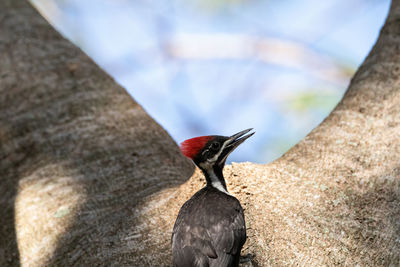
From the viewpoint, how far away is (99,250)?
2387 millimetres

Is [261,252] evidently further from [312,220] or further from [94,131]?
[94,131]

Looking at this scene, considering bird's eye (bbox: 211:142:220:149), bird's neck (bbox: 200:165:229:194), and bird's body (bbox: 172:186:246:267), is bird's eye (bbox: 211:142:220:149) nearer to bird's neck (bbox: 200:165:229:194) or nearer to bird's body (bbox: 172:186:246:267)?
bird's neck (bbox: 200:165:229:194)

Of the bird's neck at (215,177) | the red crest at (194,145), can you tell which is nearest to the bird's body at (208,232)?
the bird's neck at (215,177)

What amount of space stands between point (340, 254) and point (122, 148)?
1594 millimetres

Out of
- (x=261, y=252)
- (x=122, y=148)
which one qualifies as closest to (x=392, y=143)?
(x=261, y=252)

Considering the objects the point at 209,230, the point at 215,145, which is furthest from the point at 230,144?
the point at 209,230

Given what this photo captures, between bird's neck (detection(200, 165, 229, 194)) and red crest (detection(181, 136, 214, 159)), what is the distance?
0.13 metres

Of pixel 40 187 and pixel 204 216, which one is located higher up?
pixel 40 187

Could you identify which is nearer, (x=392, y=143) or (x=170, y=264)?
(x=170, y=264)

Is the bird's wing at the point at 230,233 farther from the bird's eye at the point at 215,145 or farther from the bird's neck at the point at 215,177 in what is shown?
the bird's eye at the point at 215,145

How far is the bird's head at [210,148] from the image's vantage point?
3034 millimetres

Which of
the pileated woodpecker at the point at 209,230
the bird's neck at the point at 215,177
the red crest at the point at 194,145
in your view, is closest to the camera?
the pileated woodpecker at the point at 209,230

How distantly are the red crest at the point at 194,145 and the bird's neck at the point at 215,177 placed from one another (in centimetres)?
13

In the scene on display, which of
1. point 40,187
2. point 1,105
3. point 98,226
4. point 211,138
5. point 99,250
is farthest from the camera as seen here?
point 1,105
